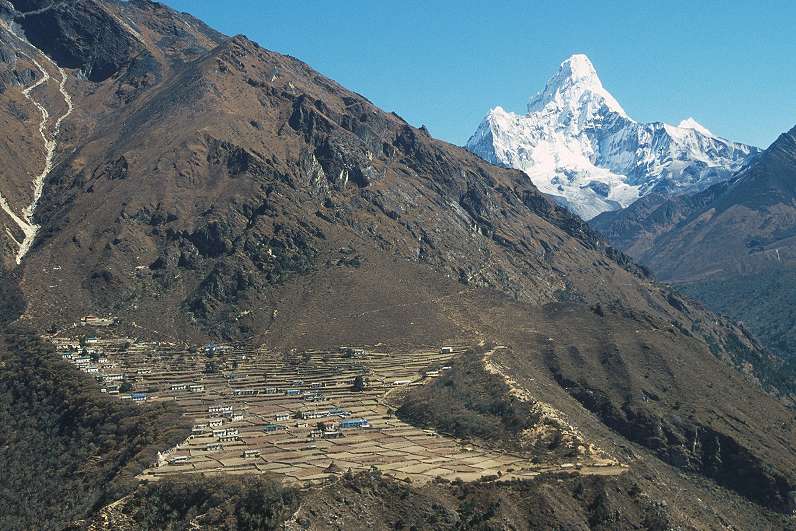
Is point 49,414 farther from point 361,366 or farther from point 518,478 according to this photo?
point 518,478

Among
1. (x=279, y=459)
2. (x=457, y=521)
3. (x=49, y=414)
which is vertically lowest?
(x=457, y=521)

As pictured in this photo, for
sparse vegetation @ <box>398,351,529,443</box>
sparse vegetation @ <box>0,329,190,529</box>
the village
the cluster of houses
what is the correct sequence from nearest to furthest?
sparse vegetation @ <box>0,329,190,529</box> < the village < sparse vegetation @ <box>398,351,529,443</box> < the cluster of houses

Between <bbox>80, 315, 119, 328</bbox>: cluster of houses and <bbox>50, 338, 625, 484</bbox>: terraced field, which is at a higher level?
<bbox>80, 315, 119, 328</bbox>: cluster of houses

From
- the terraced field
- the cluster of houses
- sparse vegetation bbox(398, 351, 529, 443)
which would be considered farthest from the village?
sparse vegetation bbox(398, 351, 529, 443)

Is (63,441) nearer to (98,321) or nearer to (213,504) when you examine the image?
(213,504)

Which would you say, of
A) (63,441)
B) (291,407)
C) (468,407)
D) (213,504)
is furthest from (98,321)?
(213,504)

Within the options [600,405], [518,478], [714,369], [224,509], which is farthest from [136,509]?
[714,369]

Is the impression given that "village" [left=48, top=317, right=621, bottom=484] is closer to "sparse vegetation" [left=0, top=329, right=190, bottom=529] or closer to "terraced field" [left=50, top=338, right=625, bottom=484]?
"terraced field" [left=50, top=338, right=625, bottom=484]

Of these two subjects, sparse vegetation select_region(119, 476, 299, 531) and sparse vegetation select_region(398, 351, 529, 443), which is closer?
sparse vegetation select_region(119, 476, 299, 531)
